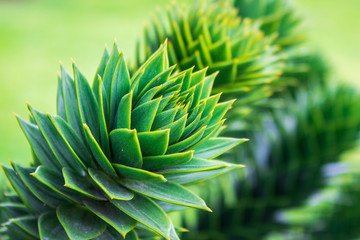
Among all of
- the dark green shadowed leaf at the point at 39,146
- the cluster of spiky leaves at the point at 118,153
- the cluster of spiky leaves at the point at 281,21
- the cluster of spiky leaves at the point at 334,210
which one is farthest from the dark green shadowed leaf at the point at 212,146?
the cluster of spiky leaves at the point at 334,210

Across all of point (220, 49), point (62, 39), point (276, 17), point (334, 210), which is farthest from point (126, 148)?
point (62, 39)

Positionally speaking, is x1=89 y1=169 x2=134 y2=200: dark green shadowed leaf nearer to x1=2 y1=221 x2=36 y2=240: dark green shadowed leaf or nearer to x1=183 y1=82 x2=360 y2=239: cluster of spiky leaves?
x1=2 y1=221 x2=36 y2=240: dark green shadowed leaf

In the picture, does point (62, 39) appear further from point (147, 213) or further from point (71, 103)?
point (147, 213)

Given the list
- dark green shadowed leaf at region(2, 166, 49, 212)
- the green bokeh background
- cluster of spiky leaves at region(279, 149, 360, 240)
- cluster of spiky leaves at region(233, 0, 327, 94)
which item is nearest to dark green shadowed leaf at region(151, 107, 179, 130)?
dark green shadowed leaf at region(2, 166, 49, 212)

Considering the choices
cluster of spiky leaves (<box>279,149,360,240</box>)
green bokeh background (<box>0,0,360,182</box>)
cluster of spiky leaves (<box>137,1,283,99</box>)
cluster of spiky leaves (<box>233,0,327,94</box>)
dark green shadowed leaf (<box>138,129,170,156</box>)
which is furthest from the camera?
green bokeh background (<box>0,0,360,182</box>)

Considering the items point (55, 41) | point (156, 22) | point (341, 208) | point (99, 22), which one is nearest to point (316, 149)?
point (341, 208)

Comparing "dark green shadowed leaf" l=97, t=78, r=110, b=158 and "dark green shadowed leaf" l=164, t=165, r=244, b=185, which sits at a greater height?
"dark green shadowed leaf" l=97, t=78, r=110, b=158
